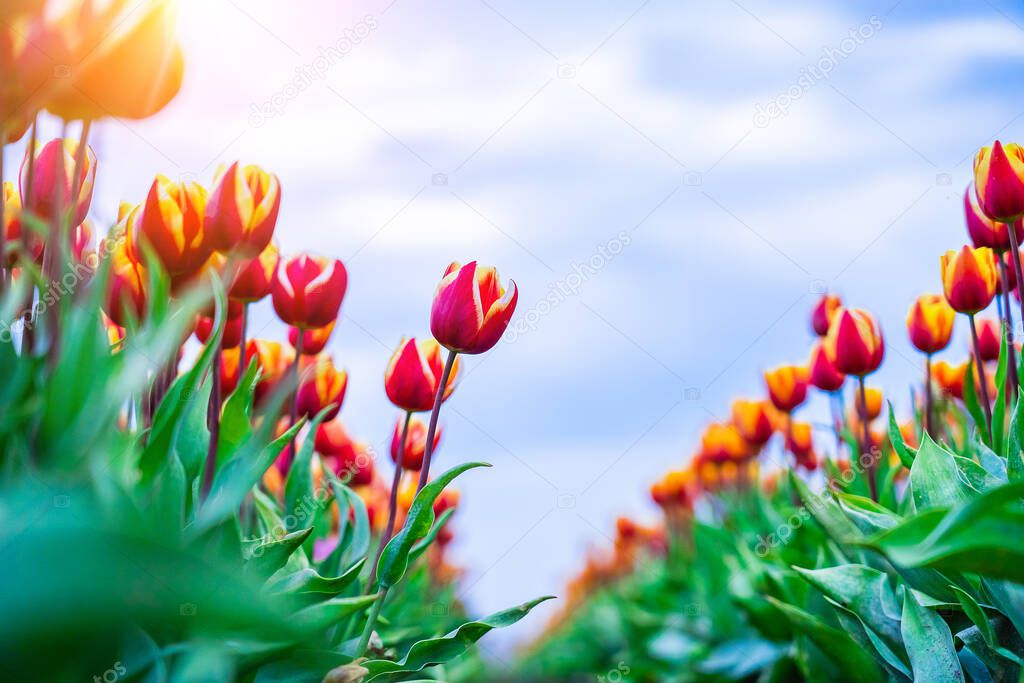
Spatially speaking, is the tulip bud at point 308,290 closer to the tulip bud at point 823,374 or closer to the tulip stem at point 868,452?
the tulip stem at point 868,452

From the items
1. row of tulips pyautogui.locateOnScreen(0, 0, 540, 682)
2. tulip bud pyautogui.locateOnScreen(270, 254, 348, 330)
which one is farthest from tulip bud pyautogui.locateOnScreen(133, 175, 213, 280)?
tulip bud pyautogui.locateOnScreen(270, 254, 348, 330)

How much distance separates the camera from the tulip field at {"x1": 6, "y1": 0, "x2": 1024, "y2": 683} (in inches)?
20.5

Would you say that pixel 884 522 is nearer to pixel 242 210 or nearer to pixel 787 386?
pixel 242 210

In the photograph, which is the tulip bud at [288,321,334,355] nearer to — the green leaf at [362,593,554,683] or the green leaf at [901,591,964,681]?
the green leaf at [362,593,554,683]

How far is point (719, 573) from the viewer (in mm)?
2775

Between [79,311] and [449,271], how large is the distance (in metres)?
0.55

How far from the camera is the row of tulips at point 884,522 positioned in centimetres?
100

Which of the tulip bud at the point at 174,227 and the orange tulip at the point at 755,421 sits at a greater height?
the orange tulip at the point at 755,421

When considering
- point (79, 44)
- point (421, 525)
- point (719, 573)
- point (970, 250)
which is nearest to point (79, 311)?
point (79, 44)

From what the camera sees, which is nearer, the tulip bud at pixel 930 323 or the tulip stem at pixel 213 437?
the tulip stem at pixel 213 437

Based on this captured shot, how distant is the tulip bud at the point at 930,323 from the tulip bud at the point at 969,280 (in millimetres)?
182

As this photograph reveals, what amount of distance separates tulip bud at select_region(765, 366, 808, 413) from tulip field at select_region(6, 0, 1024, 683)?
310 millimetres

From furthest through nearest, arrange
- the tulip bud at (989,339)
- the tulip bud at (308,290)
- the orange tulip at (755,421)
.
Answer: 1. the orange tulip at (755,421)
2. the tulip bud at (989,339)
3. the tulip bud at (308,290)

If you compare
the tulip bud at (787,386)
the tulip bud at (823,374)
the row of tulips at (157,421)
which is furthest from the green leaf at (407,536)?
the tulip bud at (787,386)
